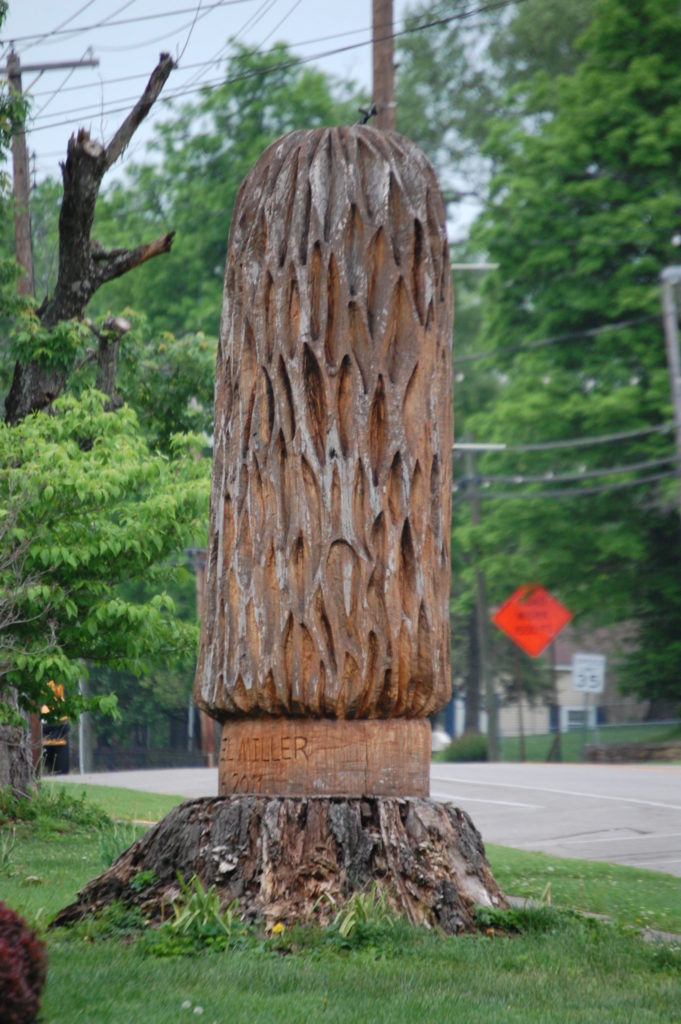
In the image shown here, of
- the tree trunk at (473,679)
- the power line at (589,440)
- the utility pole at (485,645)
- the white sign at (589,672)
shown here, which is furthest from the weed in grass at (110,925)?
the tree trunk at (473,679)

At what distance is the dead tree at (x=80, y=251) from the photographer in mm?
13547

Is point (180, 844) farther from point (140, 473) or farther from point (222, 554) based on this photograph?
point (140, 473)

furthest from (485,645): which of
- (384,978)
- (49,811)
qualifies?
(384,978)

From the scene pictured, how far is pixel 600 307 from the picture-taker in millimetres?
29078

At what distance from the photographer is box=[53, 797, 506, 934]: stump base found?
7051mm

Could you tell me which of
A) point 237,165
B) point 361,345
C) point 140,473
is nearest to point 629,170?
point 237,165

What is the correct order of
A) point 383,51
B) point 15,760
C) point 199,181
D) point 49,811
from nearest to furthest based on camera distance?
point 49,811, point 15,760, point 383,51, point 199,181

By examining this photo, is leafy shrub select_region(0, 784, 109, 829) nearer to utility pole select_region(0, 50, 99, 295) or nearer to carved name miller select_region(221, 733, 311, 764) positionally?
utility pole select_region(0, 50, 99, 295)

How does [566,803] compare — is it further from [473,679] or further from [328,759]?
[473,679]

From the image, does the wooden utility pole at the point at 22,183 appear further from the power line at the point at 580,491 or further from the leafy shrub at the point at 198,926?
the power line at the point at 580,491

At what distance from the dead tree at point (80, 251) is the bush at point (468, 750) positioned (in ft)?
92.6

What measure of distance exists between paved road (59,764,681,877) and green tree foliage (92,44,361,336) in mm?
13270

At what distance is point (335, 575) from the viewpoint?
300 inches

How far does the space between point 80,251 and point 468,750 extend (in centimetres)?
2945
